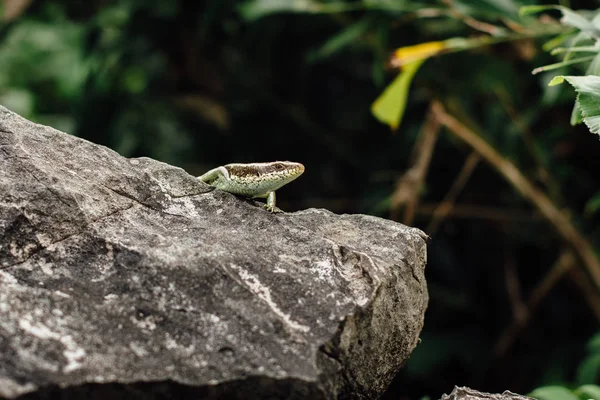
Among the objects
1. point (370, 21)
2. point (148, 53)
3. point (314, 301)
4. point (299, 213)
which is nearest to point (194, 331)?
point (314, 301)

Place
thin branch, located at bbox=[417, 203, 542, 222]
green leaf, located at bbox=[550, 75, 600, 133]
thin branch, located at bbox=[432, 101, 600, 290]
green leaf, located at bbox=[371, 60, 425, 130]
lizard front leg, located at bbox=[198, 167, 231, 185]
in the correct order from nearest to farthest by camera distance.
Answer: green leaf, located at bbox=[550, 75, 600, 133], lizard front leg, located at bbox=[198, 167, 231, 185], green leaf, located at bbox=[371, 60, 425, 130], thin branch, located at bbox=[432, 101, 600, 290], thin branch, located at bbox=[417, 203, 542, 222]

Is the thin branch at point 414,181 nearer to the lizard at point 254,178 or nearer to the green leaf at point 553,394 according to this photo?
the lizard at point 254,178

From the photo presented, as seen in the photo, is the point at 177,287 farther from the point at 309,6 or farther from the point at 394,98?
the point at 309,6

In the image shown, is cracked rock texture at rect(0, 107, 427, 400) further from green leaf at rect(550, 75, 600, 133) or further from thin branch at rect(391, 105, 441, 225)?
thin branch at rect(391, 105, 441, 225)

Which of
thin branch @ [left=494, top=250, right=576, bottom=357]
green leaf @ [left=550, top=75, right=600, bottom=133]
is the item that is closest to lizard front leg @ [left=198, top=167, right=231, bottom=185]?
green leaf @ [left=550, top=75, right=600, bottom=133]

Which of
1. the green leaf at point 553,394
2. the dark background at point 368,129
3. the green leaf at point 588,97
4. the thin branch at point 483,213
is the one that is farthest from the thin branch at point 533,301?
the green leaf at point 588,97

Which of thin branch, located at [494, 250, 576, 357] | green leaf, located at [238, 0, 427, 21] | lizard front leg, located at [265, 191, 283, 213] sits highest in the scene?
green leaf, located at [238, 0, 427, 21]
